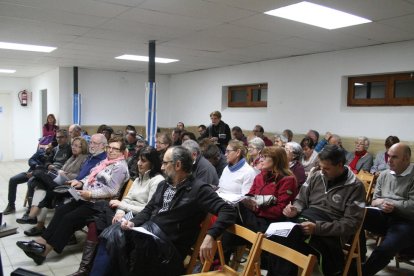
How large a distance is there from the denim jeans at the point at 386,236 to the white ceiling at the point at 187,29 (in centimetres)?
203

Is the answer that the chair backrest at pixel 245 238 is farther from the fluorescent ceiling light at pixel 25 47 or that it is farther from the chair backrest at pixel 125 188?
the fluorescent ceiling light at pixel 25 47

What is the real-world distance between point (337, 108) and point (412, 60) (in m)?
1.36

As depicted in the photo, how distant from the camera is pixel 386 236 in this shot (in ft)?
8.85

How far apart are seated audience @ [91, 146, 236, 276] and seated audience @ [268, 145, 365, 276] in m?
0.46

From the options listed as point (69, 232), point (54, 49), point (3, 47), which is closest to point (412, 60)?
point (69, 232)

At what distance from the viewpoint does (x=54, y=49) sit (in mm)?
6527

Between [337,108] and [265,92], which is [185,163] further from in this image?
[265,92]

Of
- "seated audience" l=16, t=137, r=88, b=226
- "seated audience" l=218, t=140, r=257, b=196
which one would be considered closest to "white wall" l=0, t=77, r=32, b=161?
"seated audience" l=16, t=137, r=88, b=226

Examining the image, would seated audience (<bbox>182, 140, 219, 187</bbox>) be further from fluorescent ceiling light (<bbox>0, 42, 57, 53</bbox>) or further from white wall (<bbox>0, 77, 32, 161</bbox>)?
white wall (<bbox>0, 77, 32, 161</bbox>)

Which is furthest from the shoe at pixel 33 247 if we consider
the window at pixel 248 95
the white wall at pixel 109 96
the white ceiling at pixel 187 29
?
the white wall at pixel 109 96

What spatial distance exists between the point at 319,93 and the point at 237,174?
3.82 m

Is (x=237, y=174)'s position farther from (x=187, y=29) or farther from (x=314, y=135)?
(x=314, y=135)

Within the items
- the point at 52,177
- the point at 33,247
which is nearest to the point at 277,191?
the point at 33,247

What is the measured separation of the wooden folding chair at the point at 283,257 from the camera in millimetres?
1676
